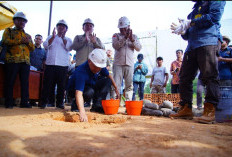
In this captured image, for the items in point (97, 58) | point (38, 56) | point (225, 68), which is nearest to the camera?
point (97, 58)

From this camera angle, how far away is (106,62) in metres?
3.39

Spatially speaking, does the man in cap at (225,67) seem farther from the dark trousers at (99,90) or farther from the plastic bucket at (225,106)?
the dark trousers at (99,90)

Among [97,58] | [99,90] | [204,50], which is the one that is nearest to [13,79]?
[99,90]

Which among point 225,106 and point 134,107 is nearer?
point 225,106

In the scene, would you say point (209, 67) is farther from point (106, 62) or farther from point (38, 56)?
point (38, 56)

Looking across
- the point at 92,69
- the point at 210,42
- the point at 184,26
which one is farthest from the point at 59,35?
the point at 210,42

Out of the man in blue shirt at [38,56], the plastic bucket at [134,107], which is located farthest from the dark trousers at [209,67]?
the man in blue shirt at [38,56]

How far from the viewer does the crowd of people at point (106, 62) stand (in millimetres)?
2205

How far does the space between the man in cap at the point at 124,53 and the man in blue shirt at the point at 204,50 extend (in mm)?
1174

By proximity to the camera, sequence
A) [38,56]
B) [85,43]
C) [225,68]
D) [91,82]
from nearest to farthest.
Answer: [225,68] → [91,82] → [85,43] → [38,56]

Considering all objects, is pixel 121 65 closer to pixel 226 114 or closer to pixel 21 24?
pixel 226 114

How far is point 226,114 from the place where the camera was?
2.55 meters

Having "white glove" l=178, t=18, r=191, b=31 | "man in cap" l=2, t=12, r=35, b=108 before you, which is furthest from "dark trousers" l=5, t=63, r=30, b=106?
"white glove" l=178, t=18, r=191, b=31

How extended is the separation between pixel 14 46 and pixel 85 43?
1.40 m
